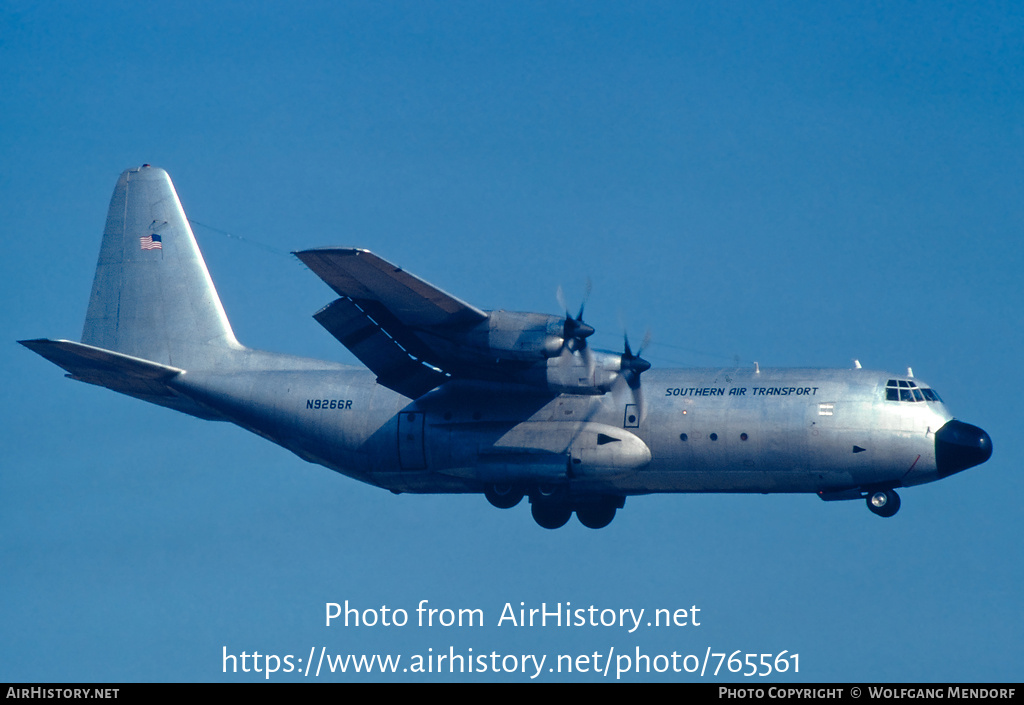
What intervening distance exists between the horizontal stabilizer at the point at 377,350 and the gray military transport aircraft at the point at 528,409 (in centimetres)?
3

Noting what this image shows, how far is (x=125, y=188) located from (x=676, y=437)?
14.3 m

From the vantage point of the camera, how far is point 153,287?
101ft

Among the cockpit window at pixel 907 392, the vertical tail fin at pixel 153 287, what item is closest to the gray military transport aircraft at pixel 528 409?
the cockpit window at pixel 907 392

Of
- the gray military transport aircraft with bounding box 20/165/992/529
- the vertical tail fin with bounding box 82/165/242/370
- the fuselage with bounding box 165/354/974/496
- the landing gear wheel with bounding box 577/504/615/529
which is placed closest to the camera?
the gray military transport aircraft with bounding box 20/165/992/529

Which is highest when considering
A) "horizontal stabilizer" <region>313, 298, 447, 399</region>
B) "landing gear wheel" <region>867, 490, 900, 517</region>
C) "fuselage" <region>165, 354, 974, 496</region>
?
"horizontal stabilizer" <region>313, 298, 447, 399</region>

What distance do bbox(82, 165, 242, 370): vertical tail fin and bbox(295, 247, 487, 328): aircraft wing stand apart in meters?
6.35

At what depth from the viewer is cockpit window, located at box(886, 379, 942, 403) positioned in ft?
84.6

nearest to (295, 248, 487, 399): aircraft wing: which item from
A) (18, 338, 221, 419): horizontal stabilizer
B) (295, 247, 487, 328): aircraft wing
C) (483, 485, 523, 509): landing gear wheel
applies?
(295, 247, 487, 328): aircraft wing

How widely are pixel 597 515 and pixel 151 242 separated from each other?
1192cm

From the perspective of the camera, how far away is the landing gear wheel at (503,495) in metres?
27.2

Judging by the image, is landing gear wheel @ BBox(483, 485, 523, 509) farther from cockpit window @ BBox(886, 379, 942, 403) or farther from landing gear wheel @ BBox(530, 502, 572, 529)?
cockpit window @ BBox(886, 379, 942, 403)

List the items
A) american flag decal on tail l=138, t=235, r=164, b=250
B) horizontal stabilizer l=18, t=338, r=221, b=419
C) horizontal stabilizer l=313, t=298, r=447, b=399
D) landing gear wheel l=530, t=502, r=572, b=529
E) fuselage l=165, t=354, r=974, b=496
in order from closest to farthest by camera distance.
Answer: fuselage l=165, t=354, r=974, b=496 < horizontal stabilizer l=313, t=298, r=447, b=399 < horizontal stabilizer l=18, t=338, r=221, b=419 < landing gear wheel l=530, t=502, r=572, b=529 < american flag decal on tail l=138, t=235, r=164, b=250

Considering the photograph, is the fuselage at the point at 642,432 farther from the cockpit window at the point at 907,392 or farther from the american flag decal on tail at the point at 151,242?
the american flag decal on tail at the point at 151,242
